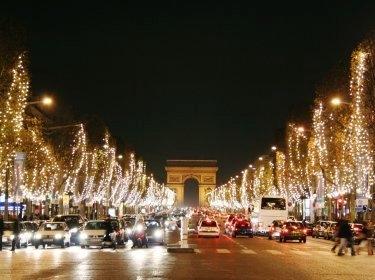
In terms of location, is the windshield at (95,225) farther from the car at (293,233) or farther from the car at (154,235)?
the car at (293,233)

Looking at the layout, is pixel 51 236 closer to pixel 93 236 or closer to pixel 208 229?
pixel 93 236

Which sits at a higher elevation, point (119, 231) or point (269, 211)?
point (269, 211)

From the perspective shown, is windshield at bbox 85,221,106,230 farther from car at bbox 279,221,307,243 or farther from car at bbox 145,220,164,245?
car at bbox 279,221,307,243

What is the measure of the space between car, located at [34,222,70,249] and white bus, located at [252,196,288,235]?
27786mm

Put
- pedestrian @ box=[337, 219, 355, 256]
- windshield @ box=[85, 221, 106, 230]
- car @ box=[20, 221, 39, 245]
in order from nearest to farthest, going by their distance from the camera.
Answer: pedestrian @ box=[337, 219, 355, 256], windshield @ box=[85, 221, 106, 230], car @ box=[20, 221, 39, 245]

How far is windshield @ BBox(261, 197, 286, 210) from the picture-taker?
77.0 meters

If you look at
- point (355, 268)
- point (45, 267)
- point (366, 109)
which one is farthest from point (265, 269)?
point (366, 109)

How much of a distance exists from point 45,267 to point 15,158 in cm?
2393

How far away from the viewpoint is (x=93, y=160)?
314 feet

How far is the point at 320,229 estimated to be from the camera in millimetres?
74875

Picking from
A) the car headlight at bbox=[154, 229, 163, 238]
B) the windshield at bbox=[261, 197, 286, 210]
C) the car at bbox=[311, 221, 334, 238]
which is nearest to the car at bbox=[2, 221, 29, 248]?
the car headlight at bbox=[154, 229, 163, 238]

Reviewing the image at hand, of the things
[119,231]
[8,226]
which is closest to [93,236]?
[119,231]

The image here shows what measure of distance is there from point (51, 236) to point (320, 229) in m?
30.4

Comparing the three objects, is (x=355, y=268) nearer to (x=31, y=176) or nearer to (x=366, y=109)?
Answer: (x=366, y=109)
